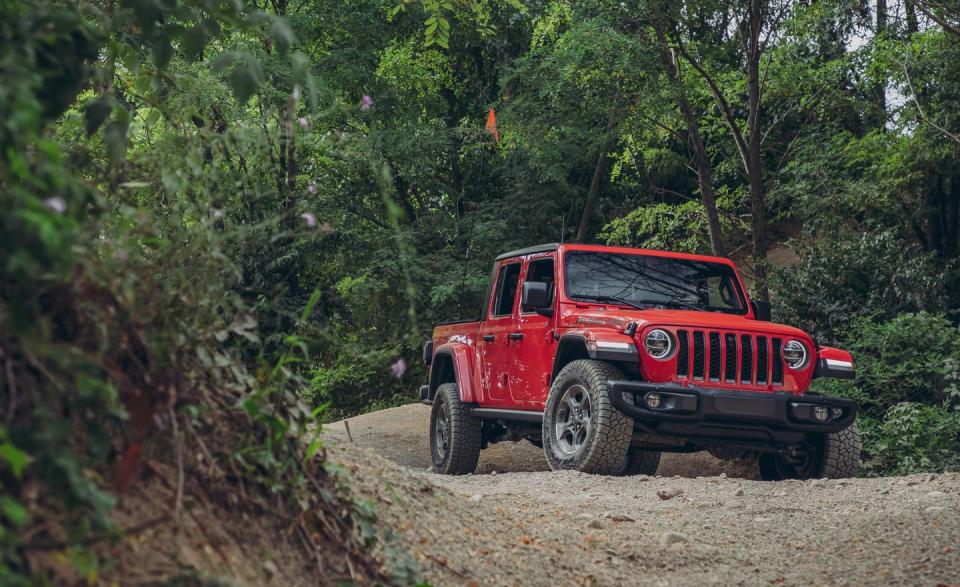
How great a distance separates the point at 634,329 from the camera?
8.26m

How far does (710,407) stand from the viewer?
793cm

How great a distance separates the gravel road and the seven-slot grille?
38.0 inches

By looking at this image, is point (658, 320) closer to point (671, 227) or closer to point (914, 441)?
point (914, 441)

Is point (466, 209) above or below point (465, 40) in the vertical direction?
below

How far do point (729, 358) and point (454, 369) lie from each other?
9.83ft

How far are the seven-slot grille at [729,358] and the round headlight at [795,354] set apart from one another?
3.9 inches

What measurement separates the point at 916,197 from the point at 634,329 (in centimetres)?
1354

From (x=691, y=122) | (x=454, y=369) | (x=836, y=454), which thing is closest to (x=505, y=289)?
(x=454, y=369)

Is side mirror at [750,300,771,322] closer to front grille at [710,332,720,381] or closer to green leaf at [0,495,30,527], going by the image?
front grille at [710,332,720,381]

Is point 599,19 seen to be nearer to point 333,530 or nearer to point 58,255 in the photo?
point 333,530

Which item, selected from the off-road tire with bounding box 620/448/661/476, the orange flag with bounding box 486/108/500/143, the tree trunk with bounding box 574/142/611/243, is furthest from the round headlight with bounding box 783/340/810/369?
→ the tree trunk with bounding box 574/142/611/243

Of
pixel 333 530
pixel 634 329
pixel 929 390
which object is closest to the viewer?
pixel 333 530

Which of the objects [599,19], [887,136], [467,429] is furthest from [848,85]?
[467,429]

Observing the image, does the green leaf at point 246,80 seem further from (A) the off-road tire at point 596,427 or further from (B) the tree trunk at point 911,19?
(B) the tree trunk at point 911,19
